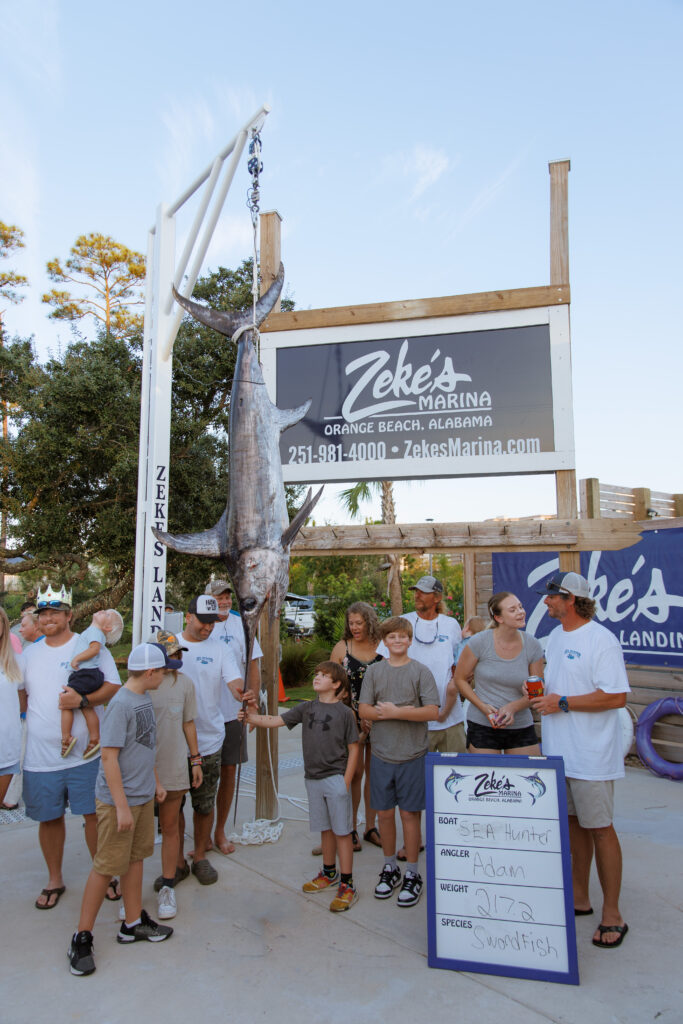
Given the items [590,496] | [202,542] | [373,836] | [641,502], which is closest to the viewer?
[202,542]

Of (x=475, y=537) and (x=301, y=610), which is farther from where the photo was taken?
(x=301, y=610)

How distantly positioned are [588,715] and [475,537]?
80.4 inches

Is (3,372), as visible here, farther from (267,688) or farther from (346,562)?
(267,688)

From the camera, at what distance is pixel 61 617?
3.60m

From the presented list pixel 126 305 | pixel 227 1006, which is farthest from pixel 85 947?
pixel 126 305

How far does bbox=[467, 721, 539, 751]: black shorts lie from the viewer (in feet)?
11.6

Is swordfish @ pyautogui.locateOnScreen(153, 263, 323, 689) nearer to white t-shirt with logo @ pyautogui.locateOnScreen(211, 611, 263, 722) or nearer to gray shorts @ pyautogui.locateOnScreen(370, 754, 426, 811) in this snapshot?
white t-shirt with logo @ pyautogui.locateOnScreen(211, 611, 263, 722)

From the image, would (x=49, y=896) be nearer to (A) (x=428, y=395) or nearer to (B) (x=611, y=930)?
(B) (x=611, y=930)

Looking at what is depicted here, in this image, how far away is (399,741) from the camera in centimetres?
356

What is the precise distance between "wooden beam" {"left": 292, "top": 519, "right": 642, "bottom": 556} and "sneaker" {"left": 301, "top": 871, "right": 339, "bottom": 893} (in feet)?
7.38

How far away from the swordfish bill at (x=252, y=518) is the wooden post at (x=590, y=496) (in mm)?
4260

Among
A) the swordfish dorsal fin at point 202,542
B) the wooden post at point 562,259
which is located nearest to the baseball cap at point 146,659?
the swordfish dorsal fin at point 202,542

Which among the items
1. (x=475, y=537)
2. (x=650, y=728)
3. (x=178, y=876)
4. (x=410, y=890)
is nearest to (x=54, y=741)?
(x=178, y=876)

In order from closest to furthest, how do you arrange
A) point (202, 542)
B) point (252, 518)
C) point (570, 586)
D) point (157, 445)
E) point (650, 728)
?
point (570, 586), point (252, 518), point (202, 542), point (157, 445), point (650, 728)
